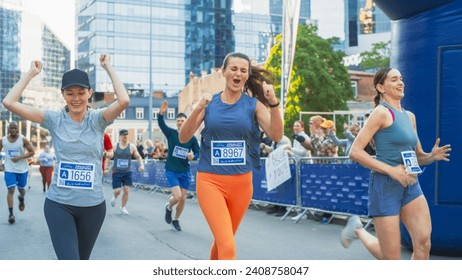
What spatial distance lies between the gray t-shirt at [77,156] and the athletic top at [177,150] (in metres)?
5.75

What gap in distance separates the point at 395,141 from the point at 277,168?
796cm

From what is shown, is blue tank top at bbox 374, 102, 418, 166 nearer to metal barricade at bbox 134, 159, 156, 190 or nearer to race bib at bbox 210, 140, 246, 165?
race bib at bbox 210, 140, 246, 165

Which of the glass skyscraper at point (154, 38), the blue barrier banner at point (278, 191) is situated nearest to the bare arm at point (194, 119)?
the blue barrier banner at point (278, 191)

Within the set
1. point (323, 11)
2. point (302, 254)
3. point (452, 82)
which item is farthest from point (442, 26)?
point (323, 11)

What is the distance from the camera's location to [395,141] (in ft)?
15.4

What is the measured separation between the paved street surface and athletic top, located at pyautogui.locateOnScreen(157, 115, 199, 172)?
3.41ft

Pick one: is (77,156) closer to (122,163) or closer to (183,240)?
(183,240)

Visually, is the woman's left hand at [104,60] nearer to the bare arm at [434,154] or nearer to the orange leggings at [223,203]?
the orange leggings at [223,203]

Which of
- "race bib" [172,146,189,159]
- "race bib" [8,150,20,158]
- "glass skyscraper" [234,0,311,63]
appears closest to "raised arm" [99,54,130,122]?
"race bib" [172,146,189,159]

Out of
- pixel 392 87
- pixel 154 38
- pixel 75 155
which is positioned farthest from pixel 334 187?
pixel 154 38

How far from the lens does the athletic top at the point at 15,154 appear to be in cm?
1144

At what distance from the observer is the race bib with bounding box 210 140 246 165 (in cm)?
482
